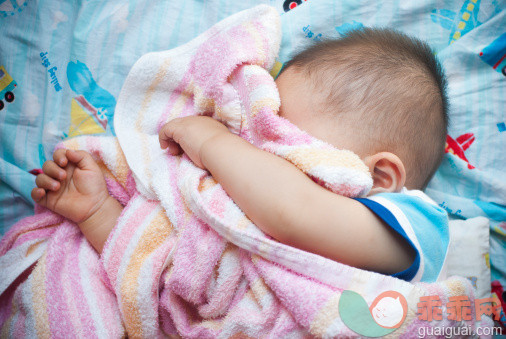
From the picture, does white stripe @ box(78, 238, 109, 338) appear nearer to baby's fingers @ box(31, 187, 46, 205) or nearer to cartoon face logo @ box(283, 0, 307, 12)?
baby's fingers @ box(31, 187, 46, 205)

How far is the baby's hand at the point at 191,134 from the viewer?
78cm

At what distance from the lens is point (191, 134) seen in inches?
31.5

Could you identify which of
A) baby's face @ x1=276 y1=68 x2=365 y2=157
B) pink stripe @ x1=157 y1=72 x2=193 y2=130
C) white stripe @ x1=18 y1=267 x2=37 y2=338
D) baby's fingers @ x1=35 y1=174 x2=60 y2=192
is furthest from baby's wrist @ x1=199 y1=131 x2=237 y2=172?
white stripe @ x1=18 y1=267 x2=37 y2=338

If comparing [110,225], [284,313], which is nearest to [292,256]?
[284,313]

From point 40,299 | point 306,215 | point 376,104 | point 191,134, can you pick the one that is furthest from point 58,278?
point 376,104

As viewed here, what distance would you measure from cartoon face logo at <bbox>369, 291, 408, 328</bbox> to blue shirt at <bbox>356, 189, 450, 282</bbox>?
51 millimetres

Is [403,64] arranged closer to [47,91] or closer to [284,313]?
[284,313]

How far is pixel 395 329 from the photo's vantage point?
63cm

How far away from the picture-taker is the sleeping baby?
66 centimetres

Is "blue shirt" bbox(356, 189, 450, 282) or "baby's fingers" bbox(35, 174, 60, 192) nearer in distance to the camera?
"blue shirt" bbox(356, 189, 450, 282)

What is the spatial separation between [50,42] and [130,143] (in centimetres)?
42

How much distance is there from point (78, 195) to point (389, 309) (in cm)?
75

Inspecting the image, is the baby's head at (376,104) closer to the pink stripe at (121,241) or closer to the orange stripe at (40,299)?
the pink stripe at (121,241)

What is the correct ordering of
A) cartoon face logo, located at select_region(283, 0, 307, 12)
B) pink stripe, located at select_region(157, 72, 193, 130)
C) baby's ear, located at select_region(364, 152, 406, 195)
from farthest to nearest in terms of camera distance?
cartoon face logo, located at select_region(283, 0, 307, 12) → pink stripe, located at select_region(157, 72, 193, 130) → baby's ear, located at select_region(364, 152, 406, 195)
